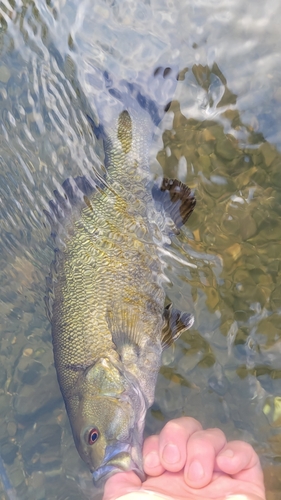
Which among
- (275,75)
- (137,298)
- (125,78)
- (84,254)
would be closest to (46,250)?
(84,254)

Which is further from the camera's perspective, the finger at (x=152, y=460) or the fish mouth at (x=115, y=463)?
the finger at (x=152, y=460)

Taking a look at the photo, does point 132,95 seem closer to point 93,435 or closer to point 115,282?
point 115,282

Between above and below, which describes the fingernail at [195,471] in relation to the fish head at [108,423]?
below

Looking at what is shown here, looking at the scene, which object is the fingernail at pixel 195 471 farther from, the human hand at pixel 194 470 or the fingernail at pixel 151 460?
the fingernail at pixel 151 460

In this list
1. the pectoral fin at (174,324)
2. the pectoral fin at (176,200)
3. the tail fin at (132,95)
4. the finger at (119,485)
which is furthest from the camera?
the tail fin at (132,95)

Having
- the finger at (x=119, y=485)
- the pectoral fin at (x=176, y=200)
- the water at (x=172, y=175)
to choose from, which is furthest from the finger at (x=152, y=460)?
the pectoral fin at (x=176, y=200)

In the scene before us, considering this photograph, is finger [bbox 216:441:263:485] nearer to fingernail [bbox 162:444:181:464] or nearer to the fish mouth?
fingernail [bbox 162:444:181:464]

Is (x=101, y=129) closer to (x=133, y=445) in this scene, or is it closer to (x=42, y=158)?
(x=42, y=158)

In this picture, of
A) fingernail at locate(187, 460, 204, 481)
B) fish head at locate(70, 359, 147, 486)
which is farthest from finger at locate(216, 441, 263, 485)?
fish head at locate(70, 359, 147, 486)
